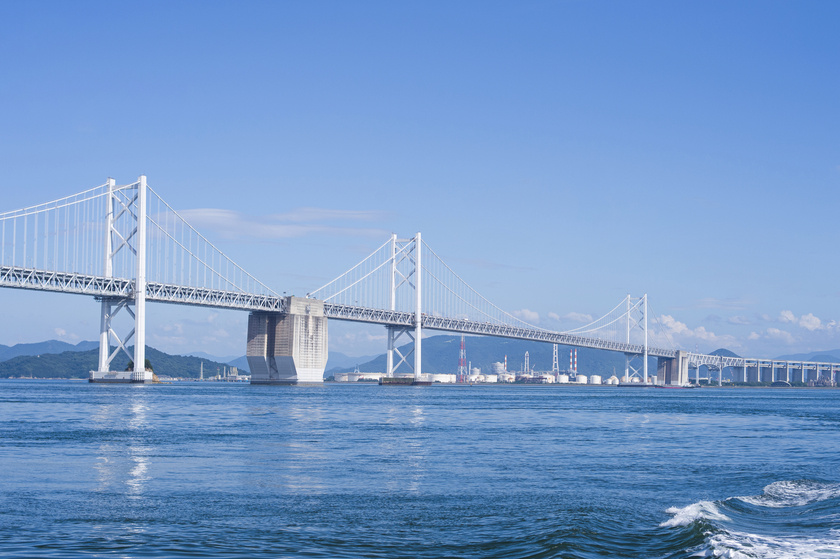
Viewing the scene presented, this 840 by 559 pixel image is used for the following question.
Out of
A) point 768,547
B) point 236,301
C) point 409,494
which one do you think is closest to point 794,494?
point 768,547

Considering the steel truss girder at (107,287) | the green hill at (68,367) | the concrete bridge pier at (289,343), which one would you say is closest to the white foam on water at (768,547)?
the steel truss girder at (107,287)

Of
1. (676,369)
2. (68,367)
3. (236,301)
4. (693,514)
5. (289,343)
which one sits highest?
(236,301)

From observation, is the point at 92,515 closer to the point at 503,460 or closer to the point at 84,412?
the point at 503,460

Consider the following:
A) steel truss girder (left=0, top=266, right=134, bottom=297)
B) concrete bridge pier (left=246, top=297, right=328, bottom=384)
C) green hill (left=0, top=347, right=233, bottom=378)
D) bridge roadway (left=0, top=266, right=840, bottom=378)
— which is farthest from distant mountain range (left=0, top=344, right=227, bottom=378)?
steel truss girder (left=0, top=266, right=134, bottom=297)

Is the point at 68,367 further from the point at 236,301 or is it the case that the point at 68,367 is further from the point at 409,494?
the point at 409,494

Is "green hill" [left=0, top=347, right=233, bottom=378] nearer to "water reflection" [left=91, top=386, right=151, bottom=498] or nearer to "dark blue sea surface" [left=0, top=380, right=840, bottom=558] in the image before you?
"water reflection" [left=91, top=386, right=151, bottom=498]

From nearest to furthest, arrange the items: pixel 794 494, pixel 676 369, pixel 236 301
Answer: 1. pixel 794 494
2. pixel 236 301
3. pixel 676 369

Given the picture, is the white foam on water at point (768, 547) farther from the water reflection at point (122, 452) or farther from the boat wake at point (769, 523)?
the water reflection at point (122, 452)
